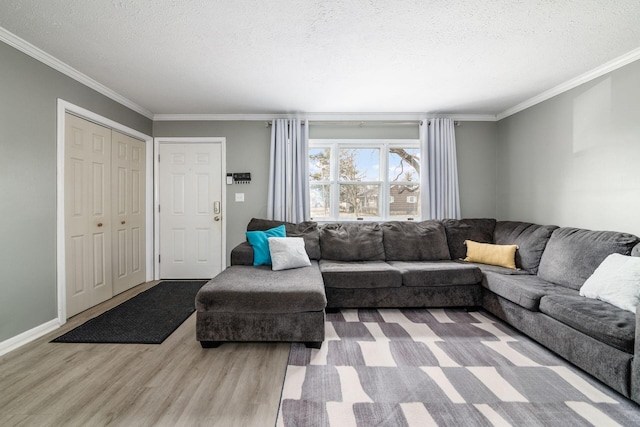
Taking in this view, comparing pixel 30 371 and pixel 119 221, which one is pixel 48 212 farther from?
pixel 30 371

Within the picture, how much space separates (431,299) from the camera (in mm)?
2803

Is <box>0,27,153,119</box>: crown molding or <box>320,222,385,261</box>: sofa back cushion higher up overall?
<box>0,27,153,119</box>: crown molding

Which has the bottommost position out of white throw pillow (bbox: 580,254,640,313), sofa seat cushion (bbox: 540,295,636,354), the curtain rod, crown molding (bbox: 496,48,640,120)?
sofa seat cushion (bbox: 540,295,636,354)

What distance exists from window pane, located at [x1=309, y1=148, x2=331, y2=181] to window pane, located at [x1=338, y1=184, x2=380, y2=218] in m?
0.32

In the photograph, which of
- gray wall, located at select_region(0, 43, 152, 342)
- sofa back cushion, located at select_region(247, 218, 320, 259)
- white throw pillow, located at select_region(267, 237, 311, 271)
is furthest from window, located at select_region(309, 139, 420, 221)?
gray wall, located at select_region(0, 43, 152, 342)

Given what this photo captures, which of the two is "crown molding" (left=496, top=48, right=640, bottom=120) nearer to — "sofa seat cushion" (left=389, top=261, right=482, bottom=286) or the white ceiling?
the white ceiling

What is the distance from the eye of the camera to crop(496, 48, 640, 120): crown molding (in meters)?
2.31

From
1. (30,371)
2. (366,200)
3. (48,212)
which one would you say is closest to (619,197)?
(366,200)

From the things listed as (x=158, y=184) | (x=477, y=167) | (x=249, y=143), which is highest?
(x=249, y=143)

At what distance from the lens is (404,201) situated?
3.96 metres

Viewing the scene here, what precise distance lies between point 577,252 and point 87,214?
4767 mm

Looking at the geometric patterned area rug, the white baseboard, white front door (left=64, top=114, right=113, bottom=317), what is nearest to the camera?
the geometric patterned area rug

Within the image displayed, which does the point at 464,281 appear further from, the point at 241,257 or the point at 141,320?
the point at 141,320

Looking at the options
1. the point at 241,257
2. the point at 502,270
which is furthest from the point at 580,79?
the point at 241,257
